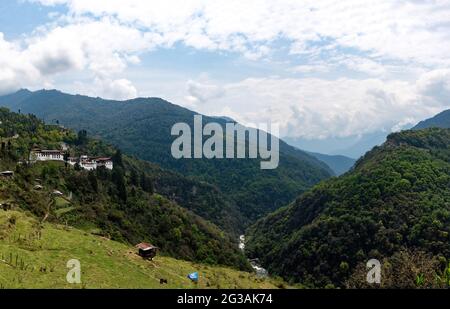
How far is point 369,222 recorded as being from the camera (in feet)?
349

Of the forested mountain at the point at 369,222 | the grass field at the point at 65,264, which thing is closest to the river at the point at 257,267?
the forested mountain at the point at 369,222

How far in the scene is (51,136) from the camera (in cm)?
13262

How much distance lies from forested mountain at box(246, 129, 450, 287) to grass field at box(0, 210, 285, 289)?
49.3 meters

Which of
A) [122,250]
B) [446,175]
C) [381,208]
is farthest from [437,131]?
[122,250]

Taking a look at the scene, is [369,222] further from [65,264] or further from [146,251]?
[65,264]

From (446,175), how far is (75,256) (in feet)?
378

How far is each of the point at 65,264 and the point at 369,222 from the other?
89736 mm

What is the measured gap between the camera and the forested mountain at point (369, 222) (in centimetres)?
9719

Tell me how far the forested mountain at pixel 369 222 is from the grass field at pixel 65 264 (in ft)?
162

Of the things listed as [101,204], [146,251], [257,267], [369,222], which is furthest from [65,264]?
[257,267]

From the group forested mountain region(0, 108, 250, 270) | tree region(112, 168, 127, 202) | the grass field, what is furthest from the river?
the grass field

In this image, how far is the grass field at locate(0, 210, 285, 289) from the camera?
94.4 feet

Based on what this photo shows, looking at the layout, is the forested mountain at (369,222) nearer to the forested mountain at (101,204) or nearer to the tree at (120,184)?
the forested mountain at (101,204)
